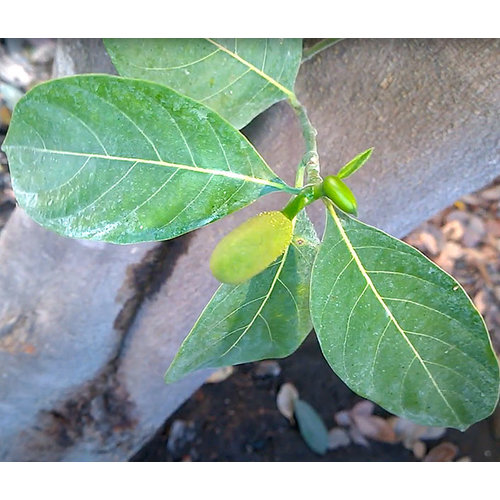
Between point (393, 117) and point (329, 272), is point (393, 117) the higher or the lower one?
the higher one

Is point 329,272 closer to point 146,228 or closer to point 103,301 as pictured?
point 146,228


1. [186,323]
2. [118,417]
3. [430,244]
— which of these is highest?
[430,244]

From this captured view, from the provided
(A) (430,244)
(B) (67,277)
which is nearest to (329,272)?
(B) (67,277)

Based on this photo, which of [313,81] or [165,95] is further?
[313,81]

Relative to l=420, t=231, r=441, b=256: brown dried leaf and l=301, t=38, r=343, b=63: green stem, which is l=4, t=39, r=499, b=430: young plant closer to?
l=301, t=38, r=343, b=63: green stem

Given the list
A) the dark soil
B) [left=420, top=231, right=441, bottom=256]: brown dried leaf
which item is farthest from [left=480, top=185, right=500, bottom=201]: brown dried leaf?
the dark soil

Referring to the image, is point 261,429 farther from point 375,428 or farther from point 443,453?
point 443,453

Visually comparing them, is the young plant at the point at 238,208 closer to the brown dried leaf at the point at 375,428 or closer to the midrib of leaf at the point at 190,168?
the midrib of leaf at the point at 190,168
